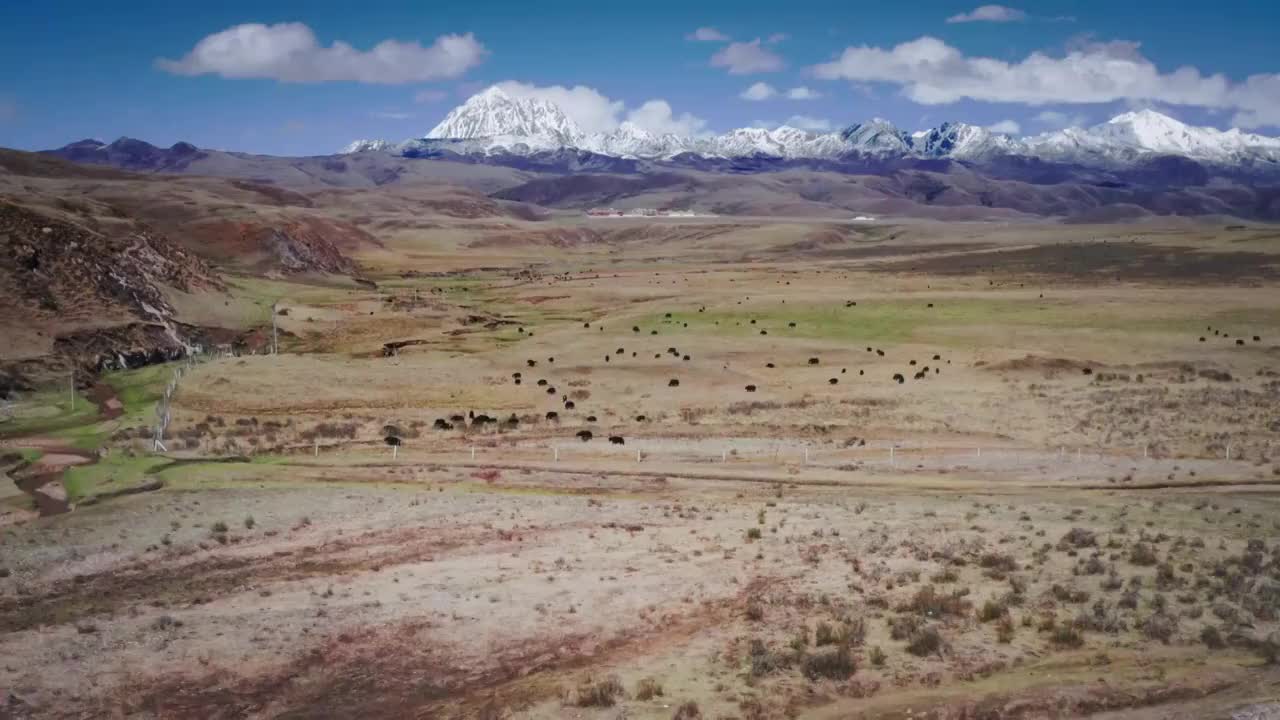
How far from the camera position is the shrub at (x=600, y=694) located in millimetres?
18188

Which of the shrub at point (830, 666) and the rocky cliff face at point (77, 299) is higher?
the rocky cliff face at point (77, 299)

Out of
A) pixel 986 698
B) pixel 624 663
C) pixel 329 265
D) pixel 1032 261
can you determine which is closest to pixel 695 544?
pixel 624 663

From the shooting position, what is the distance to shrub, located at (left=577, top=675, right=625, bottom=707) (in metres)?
18.2

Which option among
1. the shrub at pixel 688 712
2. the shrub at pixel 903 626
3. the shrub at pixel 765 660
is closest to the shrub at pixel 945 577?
the shrub at pixel 903 626

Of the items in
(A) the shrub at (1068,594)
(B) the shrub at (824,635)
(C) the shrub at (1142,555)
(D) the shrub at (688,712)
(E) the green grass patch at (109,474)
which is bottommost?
(D) the shrub at (688,712)

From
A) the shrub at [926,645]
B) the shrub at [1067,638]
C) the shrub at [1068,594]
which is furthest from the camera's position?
the shrub at [1068,594]

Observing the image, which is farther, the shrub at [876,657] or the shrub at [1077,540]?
the shrub at [1077,540]

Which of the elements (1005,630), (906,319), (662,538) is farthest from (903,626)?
(906,319)

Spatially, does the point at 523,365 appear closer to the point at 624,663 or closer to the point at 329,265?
the point at 624,663

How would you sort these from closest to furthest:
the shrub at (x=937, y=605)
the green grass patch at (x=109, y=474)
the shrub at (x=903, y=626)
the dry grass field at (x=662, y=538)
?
the dry grass field at (x=662, y=538), the shrub at (x=903, y=626), the shrub at (x=937, y=605), the green grass patch at (x=109, y=474)

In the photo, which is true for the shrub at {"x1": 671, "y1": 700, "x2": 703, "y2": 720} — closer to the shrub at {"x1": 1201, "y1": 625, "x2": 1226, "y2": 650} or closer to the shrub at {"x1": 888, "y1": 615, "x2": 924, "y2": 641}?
the shrub at {"x1": 888, "y1": 615, "x2": 924, "y2": 641}

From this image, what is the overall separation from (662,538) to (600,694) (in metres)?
10.6

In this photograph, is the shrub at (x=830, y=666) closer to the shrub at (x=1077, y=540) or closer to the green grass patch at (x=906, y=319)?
the shrub at (x=1077, y=540)

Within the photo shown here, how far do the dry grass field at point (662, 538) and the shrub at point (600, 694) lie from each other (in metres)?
0.06
